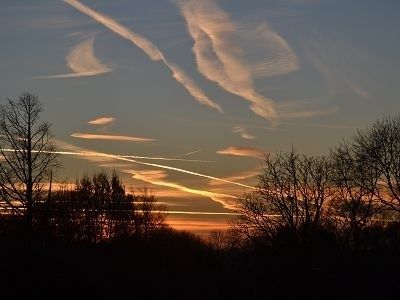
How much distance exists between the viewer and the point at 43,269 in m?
37.2

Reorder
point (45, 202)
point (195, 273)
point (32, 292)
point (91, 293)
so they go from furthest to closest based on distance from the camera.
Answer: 1. point (195, 273)
2. point (45, 202)
3. point (91, 293)
4. point (32, 292)

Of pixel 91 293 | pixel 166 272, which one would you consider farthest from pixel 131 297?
pixel 166 272

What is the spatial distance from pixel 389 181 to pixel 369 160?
2.40m

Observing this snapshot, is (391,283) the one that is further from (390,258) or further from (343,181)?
(343,181)

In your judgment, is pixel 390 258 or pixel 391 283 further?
pixel 390 258

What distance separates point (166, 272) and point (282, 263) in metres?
10.3

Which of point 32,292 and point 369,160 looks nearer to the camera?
point 32,292

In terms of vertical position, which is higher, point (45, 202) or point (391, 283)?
point (45, 202)

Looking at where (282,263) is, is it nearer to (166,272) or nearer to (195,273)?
(166,272)

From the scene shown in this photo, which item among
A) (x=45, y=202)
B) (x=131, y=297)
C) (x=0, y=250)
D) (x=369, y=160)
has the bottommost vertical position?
(x=131, y=297)

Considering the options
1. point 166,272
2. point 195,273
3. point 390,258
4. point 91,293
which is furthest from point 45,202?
point 390,258

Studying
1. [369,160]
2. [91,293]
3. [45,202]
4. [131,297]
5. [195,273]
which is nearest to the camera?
[91,293]

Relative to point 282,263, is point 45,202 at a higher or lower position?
higher

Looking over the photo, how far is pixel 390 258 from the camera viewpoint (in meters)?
43.5
